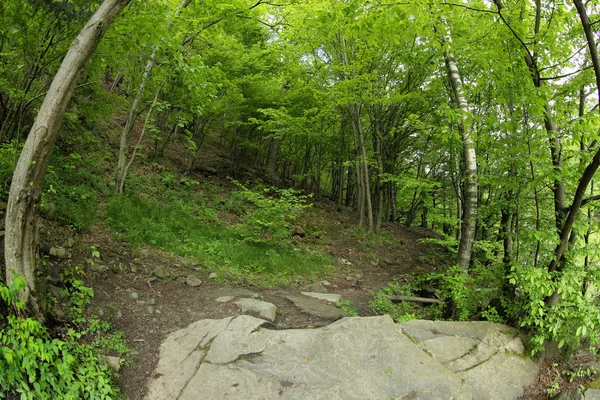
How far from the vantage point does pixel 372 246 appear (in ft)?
42.4

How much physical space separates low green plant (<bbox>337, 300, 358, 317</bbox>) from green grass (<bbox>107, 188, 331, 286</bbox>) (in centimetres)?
144

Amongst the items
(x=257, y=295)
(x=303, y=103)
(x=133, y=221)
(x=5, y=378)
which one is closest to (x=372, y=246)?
(x=303, y=103)

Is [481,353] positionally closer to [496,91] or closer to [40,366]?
[496,91]

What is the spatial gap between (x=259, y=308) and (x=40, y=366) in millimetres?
2884

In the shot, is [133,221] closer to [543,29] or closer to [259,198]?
[259,198]

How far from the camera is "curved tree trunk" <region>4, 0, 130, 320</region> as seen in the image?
3.47m

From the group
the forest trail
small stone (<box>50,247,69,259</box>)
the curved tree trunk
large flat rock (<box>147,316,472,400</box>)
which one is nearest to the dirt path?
the forest trail

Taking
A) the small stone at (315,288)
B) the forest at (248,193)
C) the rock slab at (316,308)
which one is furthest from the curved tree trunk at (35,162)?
the small stone at (315,288)

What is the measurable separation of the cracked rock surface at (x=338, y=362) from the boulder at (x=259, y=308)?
45 cm

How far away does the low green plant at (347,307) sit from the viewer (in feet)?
20.7

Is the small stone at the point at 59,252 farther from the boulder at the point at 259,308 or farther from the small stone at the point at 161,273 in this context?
the boulder at the point at 259,308

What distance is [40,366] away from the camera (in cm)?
314

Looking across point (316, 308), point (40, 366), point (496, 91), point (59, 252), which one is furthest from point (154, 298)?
point (496, 91)

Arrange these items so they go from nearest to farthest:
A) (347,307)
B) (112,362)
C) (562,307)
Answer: (112,362) < (562,307) < (347,307)
